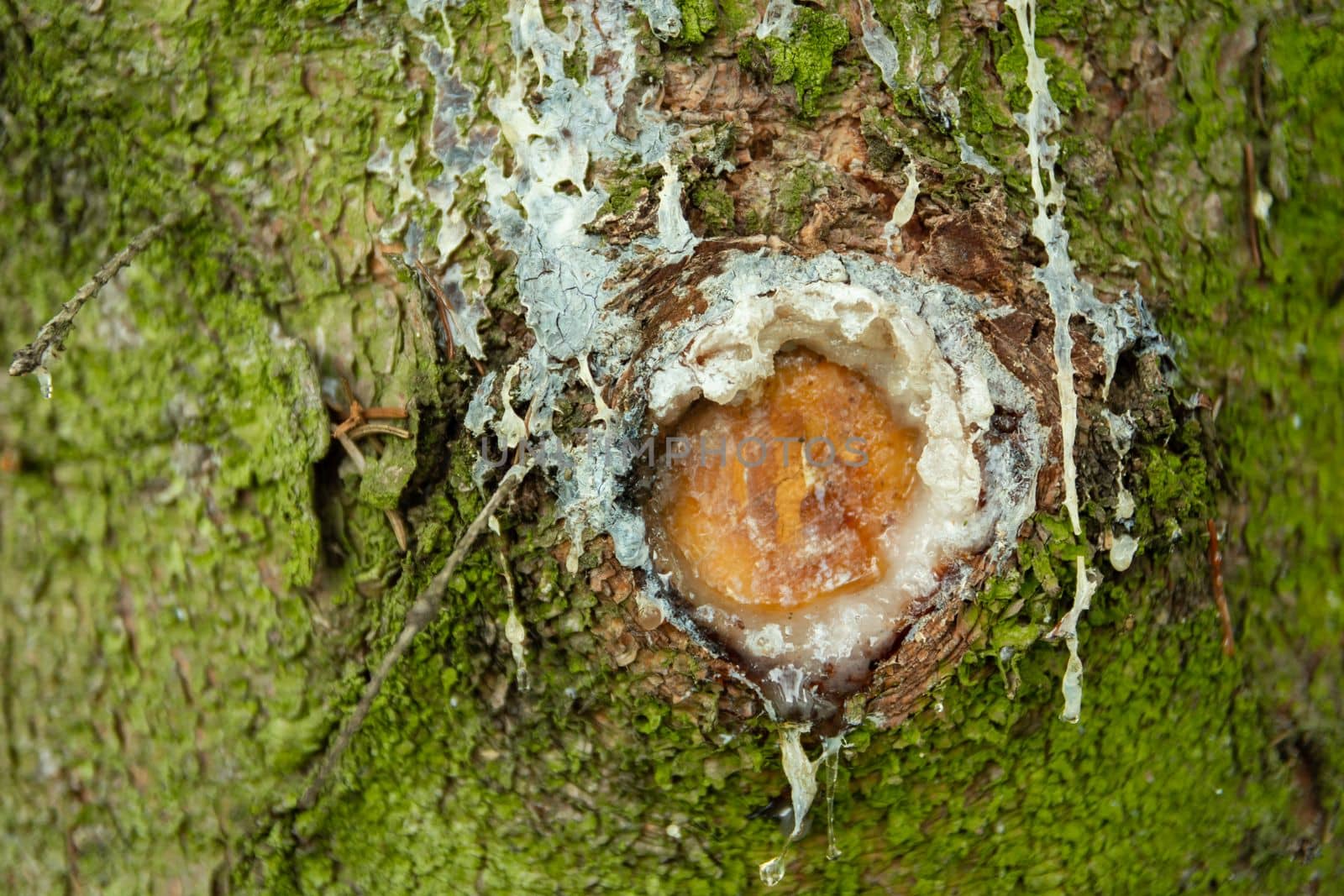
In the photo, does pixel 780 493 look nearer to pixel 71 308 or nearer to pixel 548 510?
pixel 548 510

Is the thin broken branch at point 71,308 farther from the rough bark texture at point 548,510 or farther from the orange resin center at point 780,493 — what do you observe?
the orange resin center at point 780,493

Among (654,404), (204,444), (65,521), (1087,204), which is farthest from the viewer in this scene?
(65,521)

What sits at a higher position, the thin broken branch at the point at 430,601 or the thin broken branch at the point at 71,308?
the thin broken branch at the point at 71,308

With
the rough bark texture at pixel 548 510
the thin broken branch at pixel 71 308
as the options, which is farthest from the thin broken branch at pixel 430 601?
the thin broken branch at pixel 71 308

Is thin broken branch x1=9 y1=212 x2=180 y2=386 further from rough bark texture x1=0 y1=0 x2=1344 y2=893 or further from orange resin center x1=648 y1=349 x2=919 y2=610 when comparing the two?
orange resin center x1=648 y1=349 x2=919 y2=610

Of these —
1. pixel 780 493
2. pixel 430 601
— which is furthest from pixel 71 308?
pixel 780 493

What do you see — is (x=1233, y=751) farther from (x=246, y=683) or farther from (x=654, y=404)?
(x=246, y=683)

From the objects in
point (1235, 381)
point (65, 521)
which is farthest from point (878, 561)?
point (65, 521)
